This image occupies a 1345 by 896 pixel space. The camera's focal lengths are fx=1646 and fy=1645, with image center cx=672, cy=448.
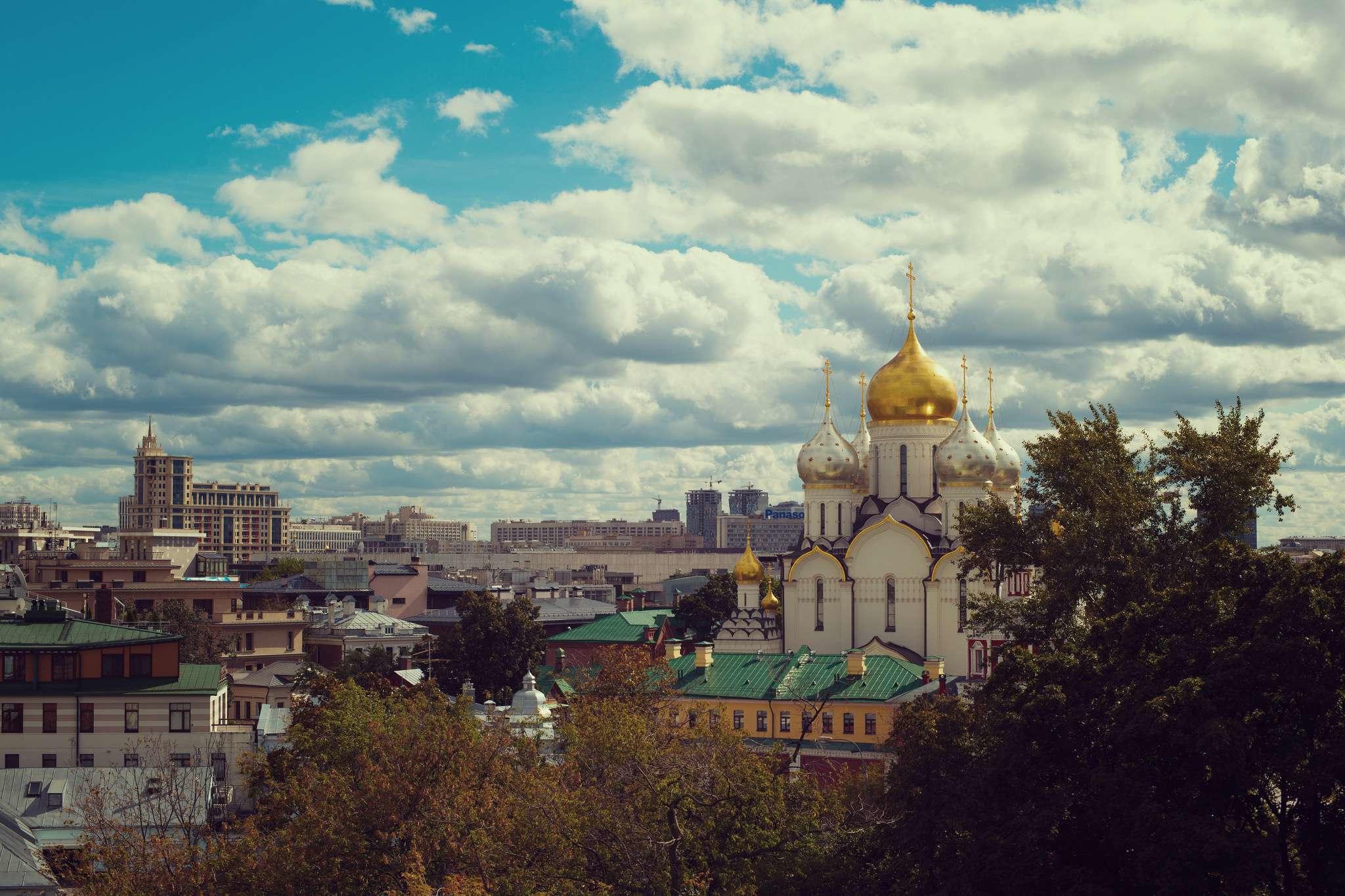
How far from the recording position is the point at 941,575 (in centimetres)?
7719

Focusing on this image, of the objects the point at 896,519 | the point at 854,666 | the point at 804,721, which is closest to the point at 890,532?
the point at 896,519

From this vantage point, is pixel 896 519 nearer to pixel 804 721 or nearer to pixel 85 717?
pixel 804 721

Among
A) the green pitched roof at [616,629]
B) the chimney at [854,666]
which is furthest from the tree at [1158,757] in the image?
the green pitched roof at [616,629]

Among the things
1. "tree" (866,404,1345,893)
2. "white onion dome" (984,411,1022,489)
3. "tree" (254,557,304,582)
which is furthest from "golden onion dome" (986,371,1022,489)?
"tree" (254,557,304,582)

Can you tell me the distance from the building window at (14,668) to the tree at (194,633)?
83.6 feet

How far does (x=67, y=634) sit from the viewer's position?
55.4 meters

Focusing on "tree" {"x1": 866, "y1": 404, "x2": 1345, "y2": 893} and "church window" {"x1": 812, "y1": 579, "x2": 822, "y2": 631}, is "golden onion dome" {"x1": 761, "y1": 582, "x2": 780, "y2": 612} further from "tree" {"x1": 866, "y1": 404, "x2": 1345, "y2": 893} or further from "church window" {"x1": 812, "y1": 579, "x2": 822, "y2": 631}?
"tree" {"x1": 866, "y1": 404, "x2": 1345, "y2": 893}

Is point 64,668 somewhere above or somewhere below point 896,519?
below

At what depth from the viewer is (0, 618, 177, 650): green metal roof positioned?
2141 inches

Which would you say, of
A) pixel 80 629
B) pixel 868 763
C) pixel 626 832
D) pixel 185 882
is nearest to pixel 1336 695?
pixel 626 832

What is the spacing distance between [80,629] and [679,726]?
2143 centimetres

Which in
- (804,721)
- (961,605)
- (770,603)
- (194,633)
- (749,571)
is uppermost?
(749,571)

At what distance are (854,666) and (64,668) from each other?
30041 millimetres

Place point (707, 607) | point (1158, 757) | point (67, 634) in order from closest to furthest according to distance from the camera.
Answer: point (1158, 757) → point (67, 634) → point (707, 607)
